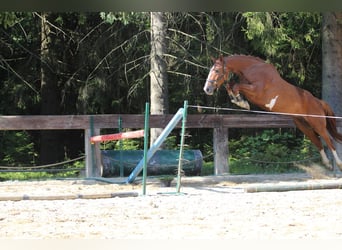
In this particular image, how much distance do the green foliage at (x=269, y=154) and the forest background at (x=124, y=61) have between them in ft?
0.27

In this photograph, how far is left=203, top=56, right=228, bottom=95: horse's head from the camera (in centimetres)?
999

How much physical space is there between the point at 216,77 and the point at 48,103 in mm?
9248

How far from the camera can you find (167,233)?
16.3 feet

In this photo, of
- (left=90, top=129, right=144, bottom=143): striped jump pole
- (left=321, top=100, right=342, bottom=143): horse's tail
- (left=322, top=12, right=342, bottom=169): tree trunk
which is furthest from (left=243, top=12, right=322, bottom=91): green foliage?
(left=90, top=129, right=144, bottom=143): striped jump pole

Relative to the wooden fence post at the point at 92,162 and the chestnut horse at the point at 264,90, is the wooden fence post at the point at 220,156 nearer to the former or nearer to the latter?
the chestnut horse at the point at 264,90

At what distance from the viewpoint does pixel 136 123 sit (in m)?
10.9

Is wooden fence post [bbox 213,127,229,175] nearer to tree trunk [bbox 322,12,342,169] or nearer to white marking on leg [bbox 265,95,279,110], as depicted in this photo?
white marking on leg [bbox 265,95,279,110]

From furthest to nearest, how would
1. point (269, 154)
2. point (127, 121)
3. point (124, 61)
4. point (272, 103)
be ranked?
point (124, 61)
point (269, 154)
point (127, 121)
point (272, 103)

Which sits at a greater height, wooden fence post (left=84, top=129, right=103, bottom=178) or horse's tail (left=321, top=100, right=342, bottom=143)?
horse's tail (left=321, top=100, right=342, bottom=143)

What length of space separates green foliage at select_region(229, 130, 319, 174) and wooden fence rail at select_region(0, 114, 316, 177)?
2.20 ft

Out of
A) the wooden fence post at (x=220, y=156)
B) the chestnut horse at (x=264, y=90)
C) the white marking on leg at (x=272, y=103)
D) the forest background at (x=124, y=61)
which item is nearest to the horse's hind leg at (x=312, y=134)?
the chestnut horse at (x=264, y=90)

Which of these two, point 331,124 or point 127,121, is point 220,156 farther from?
point 331,124

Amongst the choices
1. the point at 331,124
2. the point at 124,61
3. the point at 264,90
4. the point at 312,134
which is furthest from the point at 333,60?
the point at 124,61

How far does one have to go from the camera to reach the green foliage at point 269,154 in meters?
12.4
